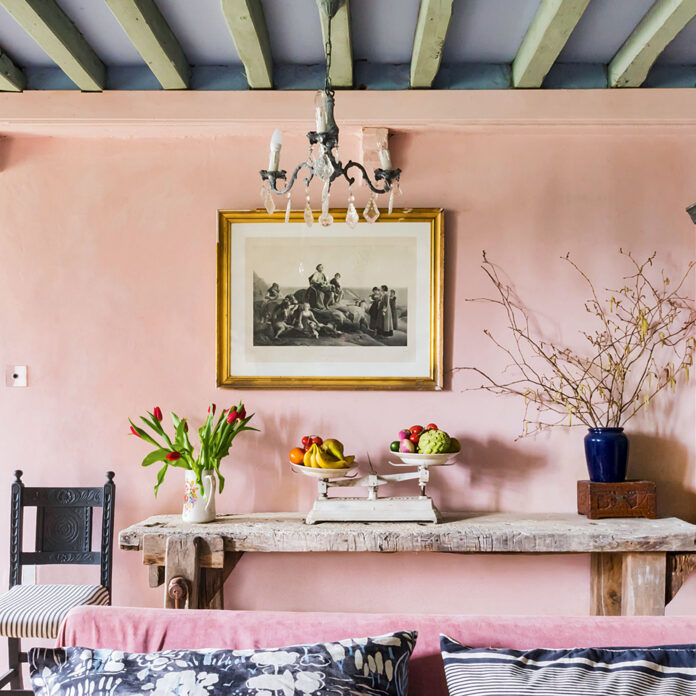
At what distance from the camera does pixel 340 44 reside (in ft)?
8.17

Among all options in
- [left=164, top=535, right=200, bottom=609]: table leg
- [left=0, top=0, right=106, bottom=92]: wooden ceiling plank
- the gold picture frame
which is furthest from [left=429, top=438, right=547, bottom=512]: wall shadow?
[left=0, top=0, right=106, bottom=92]: wooden ceiling plank

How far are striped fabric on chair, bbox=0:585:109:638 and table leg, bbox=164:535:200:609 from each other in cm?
35

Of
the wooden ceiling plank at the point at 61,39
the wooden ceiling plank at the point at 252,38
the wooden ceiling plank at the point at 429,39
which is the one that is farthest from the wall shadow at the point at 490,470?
the wooden ceiling plank at the point at 61,39

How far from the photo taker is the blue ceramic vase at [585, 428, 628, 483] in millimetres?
2621

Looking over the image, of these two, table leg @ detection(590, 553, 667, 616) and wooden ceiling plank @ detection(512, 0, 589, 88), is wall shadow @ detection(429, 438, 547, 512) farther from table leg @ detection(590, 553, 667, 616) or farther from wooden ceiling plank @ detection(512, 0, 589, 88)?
wooden ceiling plank @ detection(512, 0, 589, 88)

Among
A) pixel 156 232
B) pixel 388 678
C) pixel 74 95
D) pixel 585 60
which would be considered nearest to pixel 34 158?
pixel 74 95

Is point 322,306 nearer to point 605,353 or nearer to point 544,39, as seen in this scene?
point 605,353

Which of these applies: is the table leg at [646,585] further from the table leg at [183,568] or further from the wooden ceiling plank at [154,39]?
the wooden ceiling plank at [154,39]

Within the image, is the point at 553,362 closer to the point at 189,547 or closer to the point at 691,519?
the point at 691,519

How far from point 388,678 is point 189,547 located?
124cm

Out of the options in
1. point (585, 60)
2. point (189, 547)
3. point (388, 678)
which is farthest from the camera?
point (585, 60)

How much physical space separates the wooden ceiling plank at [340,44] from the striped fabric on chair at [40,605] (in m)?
2.17

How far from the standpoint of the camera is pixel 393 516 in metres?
2.54

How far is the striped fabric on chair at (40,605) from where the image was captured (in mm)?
2324
